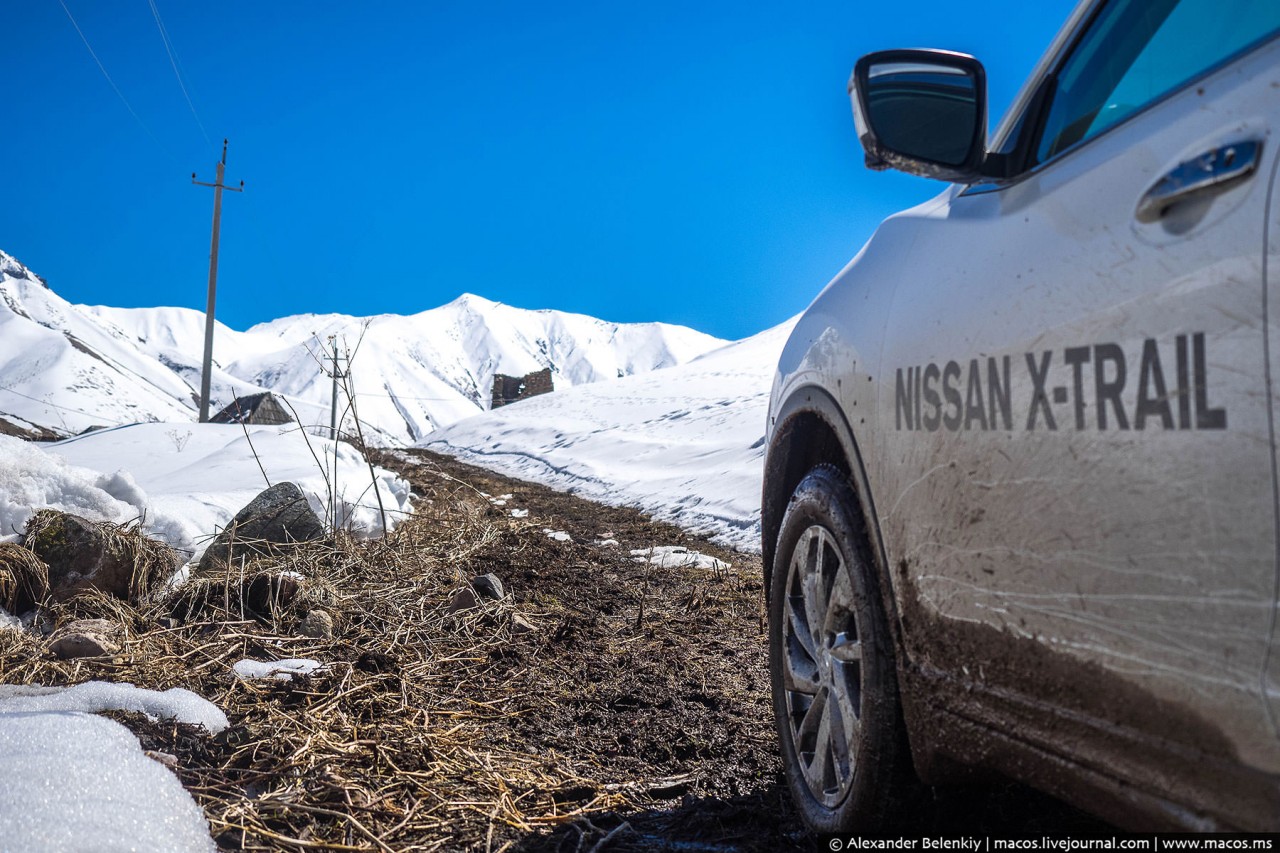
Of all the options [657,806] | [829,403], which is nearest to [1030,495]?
[829,403]

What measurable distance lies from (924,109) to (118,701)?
8.80 ft

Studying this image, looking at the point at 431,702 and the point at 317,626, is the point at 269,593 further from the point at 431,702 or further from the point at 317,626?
the point at 431,702

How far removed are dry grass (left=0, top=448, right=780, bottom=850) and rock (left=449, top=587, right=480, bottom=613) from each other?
0.07 meters

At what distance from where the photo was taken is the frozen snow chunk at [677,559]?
620 centimetres

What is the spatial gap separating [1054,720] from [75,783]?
1.88 metres

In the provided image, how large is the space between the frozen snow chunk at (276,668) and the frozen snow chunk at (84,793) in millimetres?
1043

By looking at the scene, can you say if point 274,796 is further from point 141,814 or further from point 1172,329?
point 1172,329

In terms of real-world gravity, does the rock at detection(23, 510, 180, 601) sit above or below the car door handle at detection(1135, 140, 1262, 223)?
below


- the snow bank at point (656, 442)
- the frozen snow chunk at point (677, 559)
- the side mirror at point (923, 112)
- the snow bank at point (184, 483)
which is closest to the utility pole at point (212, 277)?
the snow bank at point (656, 442)

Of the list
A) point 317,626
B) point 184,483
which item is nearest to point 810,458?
point 317,626

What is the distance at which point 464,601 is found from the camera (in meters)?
Result: 4.43

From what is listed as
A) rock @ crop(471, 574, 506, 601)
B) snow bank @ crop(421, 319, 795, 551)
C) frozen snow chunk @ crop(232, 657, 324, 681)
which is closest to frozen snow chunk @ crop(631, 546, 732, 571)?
snow bank @ crop(421, 319, 795, 551)

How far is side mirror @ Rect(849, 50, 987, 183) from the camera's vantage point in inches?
61.7

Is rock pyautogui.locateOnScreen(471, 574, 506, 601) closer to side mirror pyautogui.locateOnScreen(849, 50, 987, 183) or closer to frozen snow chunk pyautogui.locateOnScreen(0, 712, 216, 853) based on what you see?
frozen snow chunk pyautogui.locateOnScreen(0, 712, 216, 853)
